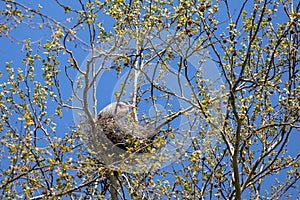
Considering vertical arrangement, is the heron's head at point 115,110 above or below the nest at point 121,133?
above

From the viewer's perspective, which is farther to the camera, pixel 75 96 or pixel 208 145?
pixel 208 145

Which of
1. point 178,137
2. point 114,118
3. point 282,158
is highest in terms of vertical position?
point 114,118

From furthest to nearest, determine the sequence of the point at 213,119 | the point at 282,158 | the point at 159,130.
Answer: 1. the point at 282,158
2. the point at 159,130
3. the point at 213,119

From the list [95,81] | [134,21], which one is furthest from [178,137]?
[134,21]

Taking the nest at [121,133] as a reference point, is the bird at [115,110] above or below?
above

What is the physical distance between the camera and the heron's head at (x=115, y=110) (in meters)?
6.29

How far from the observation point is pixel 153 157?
239 inches

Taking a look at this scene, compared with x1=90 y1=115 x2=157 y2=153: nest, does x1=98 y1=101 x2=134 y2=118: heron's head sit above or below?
above

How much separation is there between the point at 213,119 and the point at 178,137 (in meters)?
0.57

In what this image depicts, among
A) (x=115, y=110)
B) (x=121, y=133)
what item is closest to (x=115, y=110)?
(x=115, y=110)

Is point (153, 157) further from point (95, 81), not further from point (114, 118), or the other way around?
point (95, 81)

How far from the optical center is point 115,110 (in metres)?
6.26

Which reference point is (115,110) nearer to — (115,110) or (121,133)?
(115,110)

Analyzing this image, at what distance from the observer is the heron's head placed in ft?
20.6
